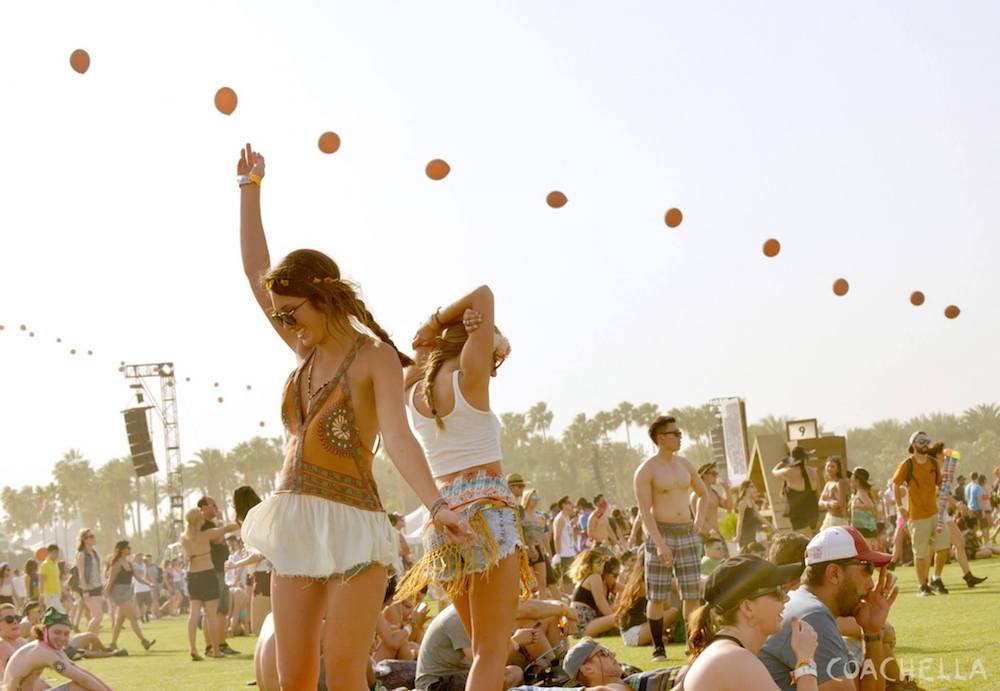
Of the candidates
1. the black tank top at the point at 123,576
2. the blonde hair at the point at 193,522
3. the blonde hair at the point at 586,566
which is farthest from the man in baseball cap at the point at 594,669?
the black tank top at the point at 123,576

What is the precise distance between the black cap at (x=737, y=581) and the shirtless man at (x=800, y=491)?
9663 mm

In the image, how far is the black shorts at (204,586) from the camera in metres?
15.2

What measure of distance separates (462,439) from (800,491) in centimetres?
948

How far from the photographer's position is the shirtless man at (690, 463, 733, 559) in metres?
11.4

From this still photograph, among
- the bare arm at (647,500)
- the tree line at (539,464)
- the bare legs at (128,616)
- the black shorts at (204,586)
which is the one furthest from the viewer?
the tree line at (539,464)

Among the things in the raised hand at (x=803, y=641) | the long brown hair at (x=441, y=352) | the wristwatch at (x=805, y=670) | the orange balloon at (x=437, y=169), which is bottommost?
the wristwatch at (x=805, y=670)

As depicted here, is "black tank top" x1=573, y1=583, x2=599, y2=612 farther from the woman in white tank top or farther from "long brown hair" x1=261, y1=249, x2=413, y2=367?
"long brown hair" x1=261, y1=249, x2=413, y2=367

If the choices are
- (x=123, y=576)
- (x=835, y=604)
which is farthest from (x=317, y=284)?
(x=123, y=576)

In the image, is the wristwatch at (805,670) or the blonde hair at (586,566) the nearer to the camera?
the wristwatch at (805,670)

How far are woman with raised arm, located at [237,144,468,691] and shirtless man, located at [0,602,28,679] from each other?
649cm

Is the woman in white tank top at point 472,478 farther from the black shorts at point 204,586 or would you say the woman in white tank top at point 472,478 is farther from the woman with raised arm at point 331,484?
the black shorts at point 204,586

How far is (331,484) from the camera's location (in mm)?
3869

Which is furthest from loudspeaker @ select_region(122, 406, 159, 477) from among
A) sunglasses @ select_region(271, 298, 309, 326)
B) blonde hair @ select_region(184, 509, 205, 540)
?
sunglasses @ select_region(271, 298, 309, 326)

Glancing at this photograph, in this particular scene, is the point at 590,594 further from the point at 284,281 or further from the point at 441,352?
the point at 284,281
